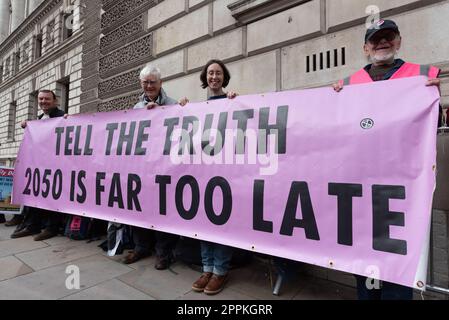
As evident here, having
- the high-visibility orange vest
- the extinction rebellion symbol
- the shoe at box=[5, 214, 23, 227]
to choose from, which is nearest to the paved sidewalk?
the extinction rebellion symbol

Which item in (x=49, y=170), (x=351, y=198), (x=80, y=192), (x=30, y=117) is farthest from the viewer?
(x=30, y=117)

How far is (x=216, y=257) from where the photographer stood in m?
2.20

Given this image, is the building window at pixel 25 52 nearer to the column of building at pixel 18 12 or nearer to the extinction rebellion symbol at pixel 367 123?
the column of building at pixel 18 12

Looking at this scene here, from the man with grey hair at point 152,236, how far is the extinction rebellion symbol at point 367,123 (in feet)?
5.83

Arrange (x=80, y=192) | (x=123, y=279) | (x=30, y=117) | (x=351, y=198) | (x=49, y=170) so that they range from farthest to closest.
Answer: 1. (x=30, y=117)
2. (x=49, y=170)
3. (x=80, y=192)
4. (x=123, y=279)
5. (x=351, y=198)

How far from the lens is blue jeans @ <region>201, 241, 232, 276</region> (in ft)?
7.17

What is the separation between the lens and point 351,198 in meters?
1.60

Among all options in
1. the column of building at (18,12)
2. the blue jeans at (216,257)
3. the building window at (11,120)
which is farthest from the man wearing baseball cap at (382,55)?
the column of building at (18,12)

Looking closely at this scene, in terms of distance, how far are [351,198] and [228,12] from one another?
3.68 metres

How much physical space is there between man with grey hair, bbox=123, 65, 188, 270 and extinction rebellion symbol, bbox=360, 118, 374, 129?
178 cm

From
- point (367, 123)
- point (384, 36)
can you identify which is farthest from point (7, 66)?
point (367, 123)

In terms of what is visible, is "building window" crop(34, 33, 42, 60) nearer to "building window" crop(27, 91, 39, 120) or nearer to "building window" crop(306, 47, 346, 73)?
"building window" crop(27, 91, 39, 120)
